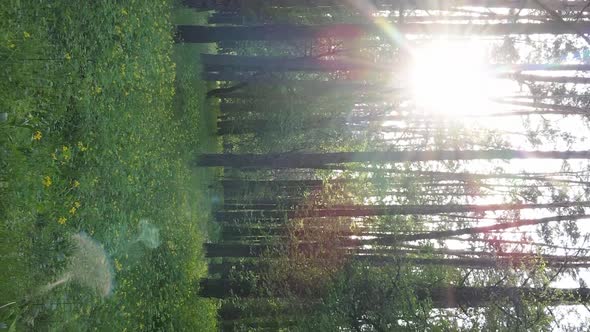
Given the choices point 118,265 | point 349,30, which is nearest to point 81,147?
point 118,265

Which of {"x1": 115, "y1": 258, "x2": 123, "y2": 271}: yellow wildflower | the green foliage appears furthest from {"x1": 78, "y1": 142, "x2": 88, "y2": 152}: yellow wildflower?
the green foliage

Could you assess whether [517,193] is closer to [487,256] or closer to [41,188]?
[487,256]

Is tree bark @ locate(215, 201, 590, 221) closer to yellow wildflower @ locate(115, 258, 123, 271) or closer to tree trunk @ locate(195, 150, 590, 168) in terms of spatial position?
tree trunk @ locate(195, 150, 590, 168)

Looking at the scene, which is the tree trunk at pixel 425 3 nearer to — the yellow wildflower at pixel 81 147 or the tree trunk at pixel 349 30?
the tree trunk at pixel 349 30

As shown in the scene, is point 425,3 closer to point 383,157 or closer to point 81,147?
point 383,157

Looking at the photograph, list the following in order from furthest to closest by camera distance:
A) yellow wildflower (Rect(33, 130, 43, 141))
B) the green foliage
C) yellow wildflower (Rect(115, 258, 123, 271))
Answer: the green foliage
yellow wildflower (Rect(115, 258, 123, 271))
yellow wildflower (Rect(33, 130, 43, 141))

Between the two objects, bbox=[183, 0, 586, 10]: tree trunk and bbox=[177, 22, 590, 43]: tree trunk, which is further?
bbox=[177, 22, 590, 43]: tree trunk

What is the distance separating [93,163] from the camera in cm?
935

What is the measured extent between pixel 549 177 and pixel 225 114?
1186cm

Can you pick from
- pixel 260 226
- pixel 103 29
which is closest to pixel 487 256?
pixel 260 226

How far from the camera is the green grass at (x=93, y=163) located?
695 centimetres

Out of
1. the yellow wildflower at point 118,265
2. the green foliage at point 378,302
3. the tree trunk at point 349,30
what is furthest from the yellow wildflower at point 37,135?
the tree trunk at point 349,30

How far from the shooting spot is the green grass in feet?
22.8

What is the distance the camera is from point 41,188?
7402 mm
